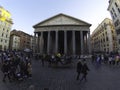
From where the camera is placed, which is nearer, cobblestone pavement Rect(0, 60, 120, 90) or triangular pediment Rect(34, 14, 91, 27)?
cobblestone pavement Rect(0, 60, 120, 90)

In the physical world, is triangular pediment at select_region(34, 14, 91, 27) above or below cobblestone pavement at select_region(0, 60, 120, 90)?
above

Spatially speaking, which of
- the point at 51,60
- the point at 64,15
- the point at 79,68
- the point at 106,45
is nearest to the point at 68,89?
the point at 79,68

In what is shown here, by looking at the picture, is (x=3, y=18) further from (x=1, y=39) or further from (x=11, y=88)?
(x=11, y=88)

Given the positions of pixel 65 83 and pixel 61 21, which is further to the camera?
pixel 61 21

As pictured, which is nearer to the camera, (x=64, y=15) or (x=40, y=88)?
(x=40, y=88)

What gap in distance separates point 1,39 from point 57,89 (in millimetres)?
51916

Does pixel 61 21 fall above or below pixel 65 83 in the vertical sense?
above

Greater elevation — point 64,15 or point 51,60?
point 64,15

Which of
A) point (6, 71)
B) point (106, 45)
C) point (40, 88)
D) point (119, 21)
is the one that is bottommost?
point (40, 88)

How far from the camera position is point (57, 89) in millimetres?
8094

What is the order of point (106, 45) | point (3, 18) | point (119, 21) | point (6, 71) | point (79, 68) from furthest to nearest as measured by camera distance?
point (106, 45) < point (3, 18) < point (119, 21) < point (79, 68) < point (6, 71)

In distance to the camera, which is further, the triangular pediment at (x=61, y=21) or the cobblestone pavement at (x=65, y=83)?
the triangular pediment at (x=61, y=21)

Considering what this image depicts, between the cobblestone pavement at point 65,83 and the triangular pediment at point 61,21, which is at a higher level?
the triangular pediment at point 61,21

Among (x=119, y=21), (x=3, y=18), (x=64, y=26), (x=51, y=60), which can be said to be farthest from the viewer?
(x=3, y=18)
